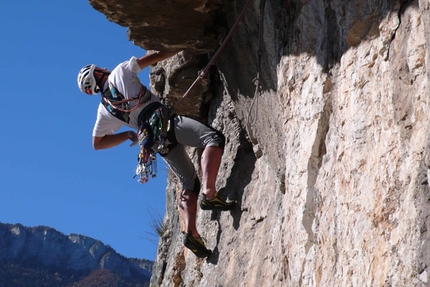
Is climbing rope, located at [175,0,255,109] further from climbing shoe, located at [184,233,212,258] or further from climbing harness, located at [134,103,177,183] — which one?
climbing shoe, located at [184,233,212,258]

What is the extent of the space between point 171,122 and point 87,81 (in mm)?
1048

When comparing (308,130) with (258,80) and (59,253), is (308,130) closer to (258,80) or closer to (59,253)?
(258,80)

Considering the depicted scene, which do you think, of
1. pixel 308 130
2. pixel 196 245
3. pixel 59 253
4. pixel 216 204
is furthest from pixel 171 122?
pixel 59 253

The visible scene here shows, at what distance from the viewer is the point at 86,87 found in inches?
324

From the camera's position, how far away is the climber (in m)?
7.92

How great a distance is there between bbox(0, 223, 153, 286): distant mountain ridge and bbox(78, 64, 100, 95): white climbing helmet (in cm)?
5737

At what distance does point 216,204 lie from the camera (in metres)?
7.95

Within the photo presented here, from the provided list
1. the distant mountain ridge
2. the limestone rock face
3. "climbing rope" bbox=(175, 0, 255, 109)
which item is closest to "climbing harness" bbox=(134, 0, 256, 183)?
"climbing rope" bbox=(175, 0, 255, 109)

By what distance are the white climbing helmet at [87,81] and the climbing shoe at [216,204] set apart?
1.69 m

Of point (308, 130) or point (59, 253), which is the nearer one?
point (308, 130)

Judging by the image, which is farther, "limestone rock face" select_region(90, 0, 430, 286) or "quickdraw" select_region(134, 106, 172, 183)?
"quickdraw" select_region(134, 106, 172, 183)

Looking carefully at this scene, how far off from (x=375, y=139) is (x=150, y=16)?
345 centimetres

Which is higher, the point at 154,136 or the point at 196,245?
the point at 154,136

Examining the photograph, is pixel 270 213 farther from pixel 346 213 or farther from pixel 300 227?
pixel 346 213
